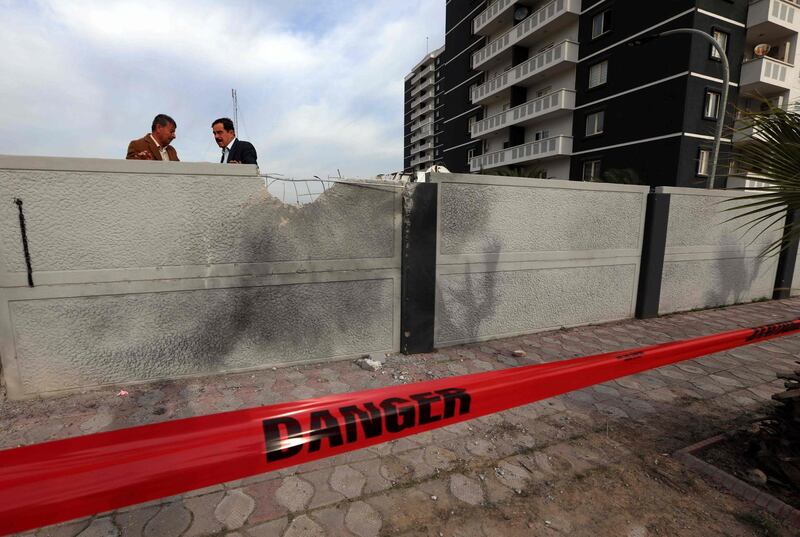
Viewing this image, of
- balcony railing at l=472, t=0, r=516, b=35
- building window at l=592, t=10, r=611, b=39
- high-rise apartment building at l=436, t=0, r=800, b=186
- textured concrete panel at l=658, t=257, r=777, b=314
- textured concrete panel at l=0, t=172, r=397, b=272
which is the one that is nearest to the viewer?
textured concrete panel at l=0, t=172, r=397, b=272

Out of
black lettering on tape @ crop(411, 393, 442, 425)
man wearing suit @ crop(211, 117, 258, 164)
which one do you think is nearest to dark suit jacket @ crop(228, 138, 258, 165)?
man wearing suit @ crop(211, 117, 258, 164)

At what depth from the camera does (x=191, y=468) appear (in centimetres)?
117

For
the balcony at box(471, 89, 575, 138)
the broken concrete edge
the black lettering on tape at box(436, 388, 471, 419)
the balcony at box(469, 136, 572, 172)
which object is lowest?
the broken concrete edge

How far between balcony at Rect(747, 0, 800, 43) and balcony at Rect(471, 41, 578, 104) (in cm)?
739

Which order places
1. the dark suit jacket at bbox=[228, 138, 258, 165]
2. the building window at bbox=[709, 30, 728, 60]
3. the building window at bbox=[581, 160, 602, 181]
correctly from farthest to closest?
the building window at bbox=[581, 160, 602, 181], the building window at bbox=[709, 30, 728, 60], the dark suit jacket at bbox=[228, 138, 258, 165]

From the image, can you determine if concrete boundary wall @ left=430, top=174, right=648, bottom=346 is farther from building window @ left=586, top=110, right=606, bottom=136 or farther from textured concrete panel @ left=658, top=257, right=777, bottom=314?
building window @ left=586, top=110, right=606, bottom=136

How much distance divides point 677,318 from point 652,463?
186 inches

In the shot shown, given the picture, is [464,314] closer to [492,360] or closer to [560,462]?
[492,360]

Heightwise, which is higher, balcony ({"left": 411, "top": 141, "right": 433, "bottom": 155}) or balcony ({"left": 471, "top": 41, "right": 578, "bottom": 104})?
balcony ({"left": 411, "top": 141, "right": 433, "bottom": 155})

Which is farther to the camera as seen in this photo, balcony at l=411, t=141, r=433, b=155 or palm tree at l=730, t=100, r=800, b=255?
balcony at l=411, t=141, r=433, b=155

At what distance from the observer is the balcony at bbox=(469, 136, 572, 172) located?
70.4 feet

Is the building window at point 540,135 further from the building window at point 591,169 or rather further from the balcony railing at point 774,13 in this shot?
the balcony railing at point 774,13

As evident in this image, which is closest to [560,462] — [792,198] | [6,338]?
[792,198]

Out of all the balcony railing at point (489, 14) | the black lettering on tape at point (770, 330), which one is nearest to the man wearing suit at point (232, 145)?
the black lettering on tape at point (770, 330)
